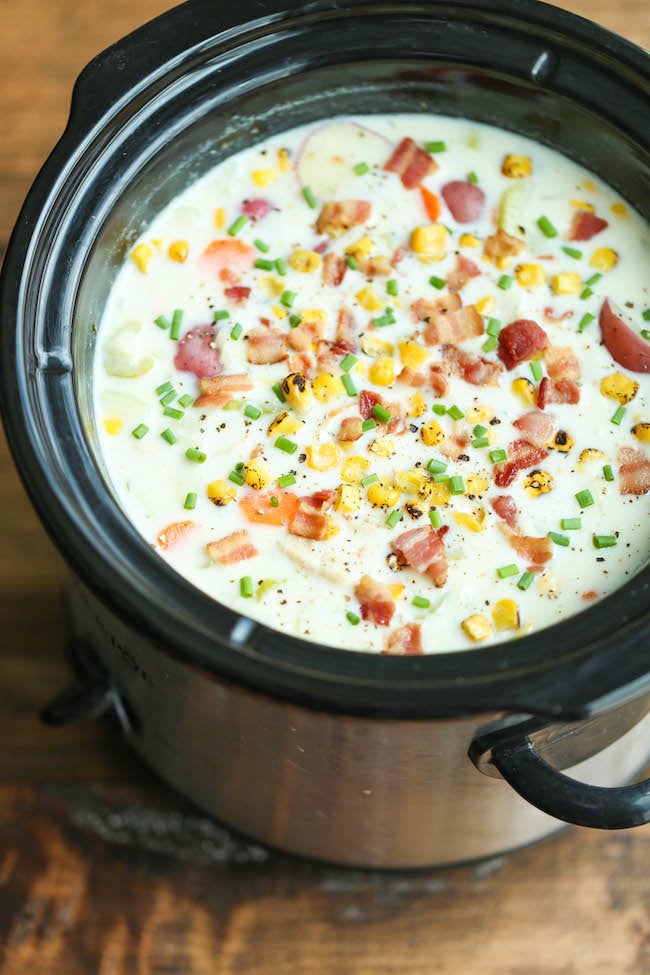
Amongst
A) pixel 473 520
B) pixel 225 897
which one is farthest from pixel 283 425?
pixel 225 897

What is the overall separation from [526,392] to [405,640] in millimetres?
352

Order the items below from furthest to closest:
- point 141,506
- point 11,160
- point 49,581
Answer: point 11,160
point 49,581
point 141,506

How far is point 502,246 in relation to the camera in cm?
162

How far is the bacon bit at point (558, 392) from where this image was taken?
59.1 inches

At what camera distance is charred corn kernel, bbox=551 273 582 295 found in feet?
5.17

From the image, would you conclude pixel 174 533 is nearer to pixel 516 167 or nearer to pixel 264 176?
pixel 264 176

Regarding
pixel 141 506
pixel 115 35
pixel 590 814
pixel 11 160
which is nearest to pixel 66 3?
pixel 115 35

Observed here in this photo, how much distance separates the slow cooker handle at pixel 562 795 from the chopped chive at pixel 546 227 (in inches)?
27.7

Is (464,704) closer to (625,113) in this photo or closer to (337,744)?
(337,744)

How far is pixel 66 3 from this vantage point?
2.09 meters

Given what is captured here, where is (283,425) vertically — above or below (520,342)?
below

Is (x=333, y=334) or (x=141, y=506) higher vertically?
(x=333, y=334)

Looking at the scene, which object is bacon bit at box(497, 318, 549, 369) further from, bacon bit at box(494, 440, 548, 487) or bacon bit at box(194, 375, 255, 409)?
bacon bit at box(194, 375, 255, 409)

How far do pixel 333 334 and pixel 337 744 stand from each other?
535 mm
